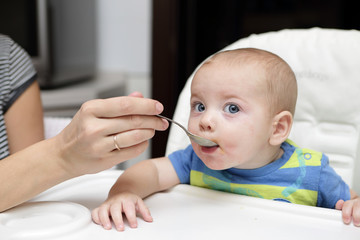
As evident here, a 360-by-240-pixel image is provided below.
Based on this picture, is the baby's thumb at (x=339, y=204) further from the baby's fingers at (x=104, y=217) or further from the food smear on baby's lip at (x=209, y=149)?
the baby's fingers at (x=104, y=217)

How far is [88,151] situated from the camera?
660 millimetres

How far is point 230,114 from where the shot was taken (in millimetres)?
806

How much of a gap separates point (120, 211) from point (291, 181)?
37cm

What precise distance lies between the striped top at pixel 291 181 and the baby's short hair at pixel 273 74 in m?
0.12

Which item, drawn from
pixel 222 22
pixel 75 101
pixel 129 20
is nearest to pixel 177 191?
pixel 75 101

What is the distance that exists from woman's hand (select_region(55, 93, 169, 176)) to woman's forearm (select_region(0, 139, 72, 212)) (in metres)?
0.02

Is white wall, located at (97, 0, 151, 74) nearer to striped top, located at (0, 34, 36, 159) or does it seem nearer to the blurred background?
the blurred background

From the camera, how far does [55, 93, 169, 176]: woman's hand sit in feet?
2.11

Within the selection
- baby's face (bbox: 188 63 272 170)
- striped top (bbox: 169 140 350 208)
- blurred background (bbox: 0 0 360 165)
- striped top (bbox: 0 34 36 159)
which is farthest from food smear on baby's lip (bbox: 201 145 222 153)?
blurred background (bbox: 0 0 360 165)

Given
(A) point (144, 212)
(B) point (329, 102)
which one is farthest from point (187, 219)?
(B) point (329, 102)

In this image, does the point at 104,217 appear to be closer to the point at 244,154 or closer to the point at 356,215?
the point at 244,154

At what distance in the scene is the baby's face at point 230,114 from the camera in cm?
79

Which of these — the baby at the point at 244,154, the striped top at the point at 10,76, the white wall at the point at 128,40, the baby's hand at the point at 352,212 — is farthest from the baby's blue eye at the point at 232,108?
the white wall at the point at 128,40

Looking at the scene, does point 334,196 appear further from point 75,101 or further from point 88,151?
point 75,101
